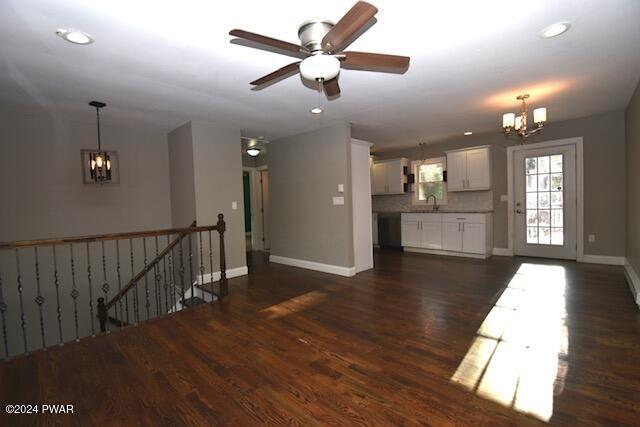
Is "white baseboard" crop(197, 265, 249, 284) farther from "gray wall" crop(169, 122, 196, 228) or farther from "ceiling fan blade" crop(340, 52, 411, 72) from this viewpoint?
"ceiling fan blade" crop(340, 52, 411, 72)

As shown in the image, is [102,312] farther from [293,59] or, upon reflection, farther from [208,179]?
[293,59]

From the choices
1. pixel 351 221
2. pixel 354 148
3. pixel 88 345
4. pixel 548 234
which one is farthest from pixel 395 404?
pixel 548 234

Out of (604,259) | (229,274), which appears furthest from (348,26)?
(604,259)

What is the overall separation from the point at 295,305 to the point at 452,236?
12.7 feet

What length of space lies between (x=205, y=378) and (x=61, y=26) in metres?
2.53

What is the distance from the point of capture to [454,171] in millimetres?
6246

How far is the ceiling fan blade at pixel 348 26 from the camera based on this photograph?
5.02 feet

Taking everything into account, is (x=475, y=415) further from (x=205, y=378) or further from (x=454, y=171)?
(x=454, y=171)

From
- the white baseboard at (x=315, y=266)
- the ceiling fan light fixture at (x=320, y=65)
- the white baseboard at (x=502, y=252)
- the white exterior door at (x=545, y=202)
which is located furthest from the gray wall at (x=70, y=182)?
the white exterior door at (x=545, y=202)

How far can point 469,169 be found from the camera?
603 centimetres

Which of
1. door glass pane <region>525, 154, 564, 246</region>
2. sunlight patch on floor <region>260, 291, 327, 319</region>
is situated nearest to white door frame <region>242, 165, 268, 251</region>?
sunlight patch on floor <region>260, 291, 327, 319</region>

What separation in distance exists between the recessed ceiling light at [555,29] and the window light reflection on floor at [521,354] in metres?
2.35

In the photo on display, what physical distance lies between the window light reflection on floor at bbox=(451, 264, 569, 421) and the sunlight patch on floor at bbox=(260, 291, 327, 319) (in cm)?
170

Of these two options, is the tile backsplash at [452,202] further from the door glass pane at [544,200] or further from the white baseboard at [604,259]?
the white baseboard at [604,259]
